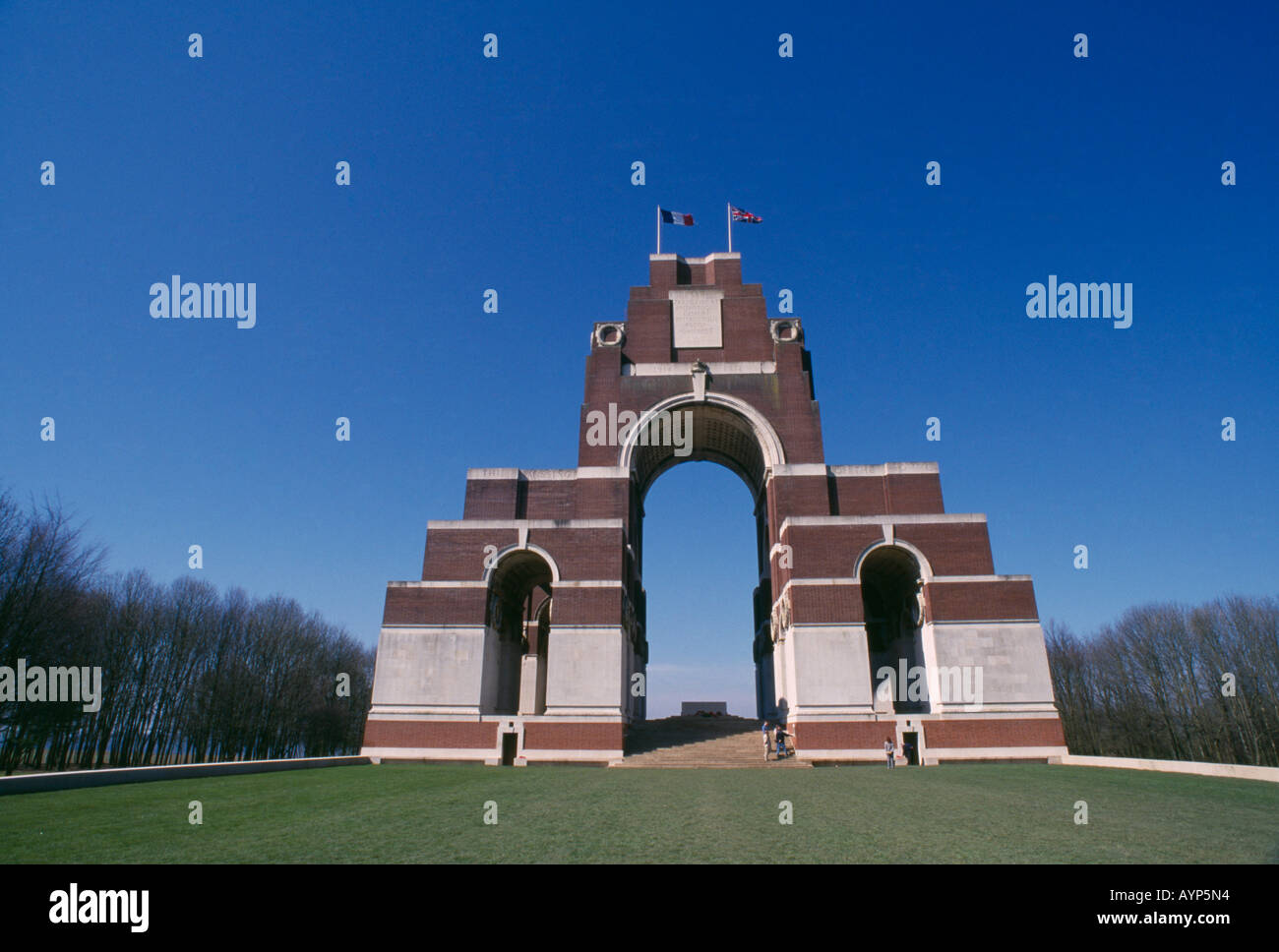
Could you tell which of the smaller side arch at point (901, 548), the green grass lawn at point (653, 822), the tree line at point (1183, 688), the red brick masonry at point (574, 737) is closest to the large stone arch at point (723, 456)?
the smaller side arch at point (901, 548)

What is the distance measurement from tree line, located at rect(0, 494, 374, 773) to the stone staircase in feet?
45.5

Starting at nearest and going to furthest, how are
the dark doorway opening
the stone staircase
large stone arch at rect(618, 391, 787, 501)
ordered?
the stone staircase → the dark doorway opening → large stone arch at rect(618, 391, 787, 501)

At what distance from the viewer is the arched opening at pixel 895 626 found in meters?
29.6

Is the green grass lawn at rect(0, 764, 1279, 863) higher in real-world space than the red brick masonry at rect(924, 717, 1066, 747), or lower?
higher

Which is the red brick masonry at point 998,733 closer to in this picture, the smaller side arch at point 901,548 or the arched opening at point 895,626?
the arched opening at point 895,626

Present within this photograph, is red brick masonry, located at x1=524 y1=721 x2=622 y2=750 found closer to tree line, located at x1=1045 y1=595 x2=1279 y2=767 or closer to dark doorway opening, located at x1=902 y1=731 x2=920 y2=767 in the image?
dark doorway opening, located at x1=902 y1=731 x2=920 y2=767

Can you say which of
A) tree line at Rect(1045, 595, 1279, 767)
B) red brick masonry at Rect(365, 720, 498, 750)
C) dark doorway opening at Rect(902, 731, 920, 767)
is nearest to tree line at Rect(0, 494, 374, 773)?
red brick masonry at Rect(365, 720, 498, 750)

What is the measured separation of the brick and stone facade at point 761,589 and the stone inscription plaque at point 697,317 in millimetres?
90

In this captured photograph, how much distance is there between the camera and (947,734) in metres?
26.7

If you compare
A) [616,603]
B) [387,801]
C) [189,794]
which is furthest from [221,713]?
[387,801]

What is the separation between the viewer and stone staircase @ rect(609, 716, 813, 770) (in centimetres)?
2597

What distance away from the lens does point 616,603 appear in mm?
28953

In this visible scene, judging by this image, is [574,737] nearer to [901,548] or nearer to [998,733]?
[901,548]
